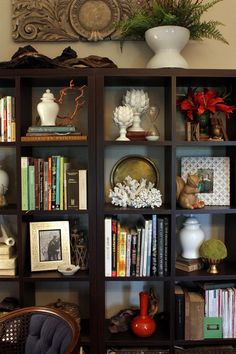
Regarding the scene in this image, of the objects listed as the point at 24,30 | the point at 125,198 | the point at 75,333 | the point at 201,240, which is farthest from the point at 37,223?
the point at 24,30

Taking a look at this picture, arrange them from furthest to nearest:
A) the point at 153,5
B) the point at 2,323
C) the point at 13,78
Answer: the point at 153,5 < the point at 13,78 < the point at 2,323

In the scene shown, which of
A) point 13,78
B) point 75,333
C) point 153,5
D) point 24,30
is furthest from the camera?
point 24,30

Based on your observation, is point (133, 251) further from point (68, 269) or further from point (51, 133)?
point (51, 133)

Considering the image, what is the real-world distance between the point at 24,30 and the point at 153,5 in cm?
76

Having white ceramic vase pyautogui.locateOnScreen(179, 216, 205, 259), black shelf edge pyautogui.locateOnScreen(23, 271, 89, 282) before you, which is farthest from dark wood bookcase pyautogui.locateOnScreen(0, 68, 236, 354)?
white ceramic vase pyautogui.locateOnScreen(179, 216, 205, 259)

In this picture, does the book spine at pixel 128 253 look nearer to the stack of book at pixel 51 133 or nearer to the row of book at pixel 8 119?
the stack of book at pixel 51 133

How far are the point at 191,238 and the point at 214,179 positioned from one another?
1.19 feet

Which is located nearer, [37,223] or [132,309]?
[37,223]

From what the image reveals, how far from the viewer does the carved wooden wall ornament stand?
202 cm

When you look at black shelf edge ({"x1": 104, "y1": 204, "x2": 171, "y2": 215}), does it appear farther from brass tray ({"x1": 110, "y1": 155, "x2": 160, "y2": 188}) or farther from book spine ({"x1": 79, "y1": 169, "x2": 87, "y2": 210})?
brass tray ({"x1": 110, "y1": 155, "x2": 160, "y2": 188})

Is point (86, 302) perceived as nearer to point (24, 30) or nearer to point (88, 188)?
point (88, 188)

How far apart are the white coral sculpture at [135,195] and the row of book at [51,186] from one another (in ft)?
0.61

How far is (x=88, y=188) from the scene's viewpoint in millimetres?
1798

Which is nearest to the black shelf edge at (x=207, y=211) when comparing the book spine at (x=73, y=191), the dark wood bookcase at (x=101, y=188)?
the dark wood bookcase at (x=101, y=188)
